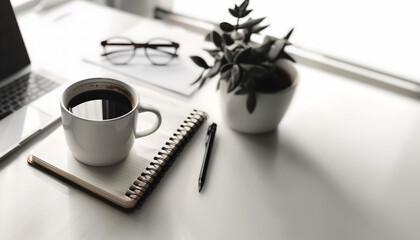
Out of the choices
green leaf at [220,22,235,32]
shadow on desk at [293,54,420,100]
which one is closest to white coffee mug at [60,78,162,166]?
green leaf at [220,22,235,32]

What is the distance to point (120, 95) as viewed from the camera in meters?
0.56

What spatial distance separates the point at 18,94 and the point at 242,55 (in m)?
0.42

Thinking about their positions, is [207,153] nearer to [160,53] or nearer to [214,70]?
[214,70]

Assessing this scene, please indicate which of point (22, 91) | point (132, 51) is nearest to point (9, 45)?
point (22, 91)

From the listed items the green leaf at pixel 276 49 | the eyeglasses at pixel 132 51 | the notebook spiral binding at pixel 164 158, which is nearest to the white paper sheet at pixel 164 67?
the eyeglasses at pixel 132 51

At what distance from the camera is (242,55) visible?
59 cm

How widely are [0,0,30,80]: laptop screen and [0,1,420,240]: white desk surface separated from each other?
0.20 feet

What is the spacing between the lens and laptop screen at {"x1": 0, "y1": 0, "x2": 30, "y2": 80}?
0.67 m

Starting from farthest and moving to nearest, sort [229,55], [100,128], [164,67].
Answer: [164,67] → [229,55] → [100,128]

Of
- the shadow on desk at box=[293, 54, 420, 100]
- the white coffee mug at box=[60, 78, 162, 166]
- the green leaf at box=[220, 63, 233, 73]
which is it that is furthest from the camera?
the shadow on desk at box=[293, 54, 420, 100]

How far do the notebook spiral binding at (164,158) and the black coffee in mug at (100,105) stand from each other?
0.31 ft

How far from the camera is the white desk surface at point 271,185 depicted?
521 mm

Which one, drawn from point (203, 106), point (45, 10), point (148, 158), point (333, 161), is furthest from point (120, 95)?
point (45, 10)

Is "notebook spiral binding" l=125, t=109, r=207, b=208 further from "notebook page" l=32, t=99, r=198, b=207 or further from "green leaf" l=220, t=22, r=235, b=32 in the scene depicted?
"green leaf" l=220, t=22, r=235, b=32
